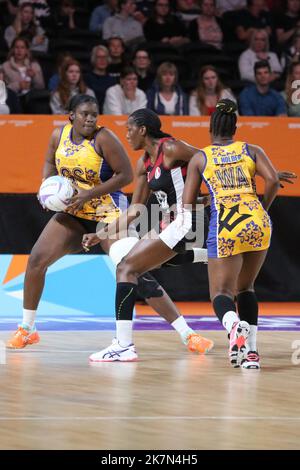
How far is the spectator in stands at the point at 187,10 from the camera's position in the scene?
15039 millimetres

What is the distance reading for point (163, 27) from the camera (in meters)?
14.4

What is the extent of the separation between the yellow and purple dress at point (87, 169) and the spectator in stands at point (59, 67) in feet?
13.0

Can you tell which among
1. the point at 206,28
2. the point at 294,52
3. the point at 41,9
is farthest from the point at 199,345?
the point at 206,28

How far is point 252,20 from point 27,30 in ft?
10.8

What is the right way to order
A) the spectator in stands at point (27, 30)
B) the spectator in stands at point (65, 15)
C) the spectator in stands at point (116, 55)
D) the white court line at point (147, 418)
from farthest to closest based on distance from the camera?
the spectator in stands at point (65, 15), the spectator in stands at point (27, 30), the spectator in stands at point (116, 55), the white court line at point (147, 418)

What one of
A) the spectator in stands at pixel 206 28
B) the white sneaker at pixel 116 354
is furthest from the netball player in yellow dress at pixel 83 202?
the spectator in stands at pixel 206 28

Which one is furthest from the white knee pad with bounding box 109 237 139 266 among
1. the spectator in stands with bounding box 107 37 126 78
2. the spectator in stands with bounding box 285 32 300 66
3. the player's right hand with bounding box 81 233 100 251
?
the spectator in stands with bounding box 285 32 300 66

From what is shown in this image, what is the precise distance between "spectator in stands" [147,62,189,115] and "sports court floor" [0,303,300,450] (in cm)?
351

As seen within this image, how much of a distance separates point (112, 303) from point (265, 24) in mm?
6111

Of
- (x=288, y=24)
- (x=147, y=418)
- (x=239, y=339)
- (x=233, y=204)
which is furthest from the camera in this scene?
(x=288, y=24)

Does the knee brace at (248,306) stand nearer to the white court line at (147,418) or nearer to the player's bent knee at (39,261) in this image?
the player's bent knee at (39,261)

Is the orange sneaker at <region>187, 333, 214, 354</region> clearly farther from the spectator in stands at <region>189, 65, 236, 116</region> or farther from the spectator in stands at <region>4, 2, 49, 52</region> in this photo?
the spectator in stands at <region>4, 2, 49, 52</region>

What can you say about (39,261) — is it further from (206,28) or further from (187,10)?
(187,10)

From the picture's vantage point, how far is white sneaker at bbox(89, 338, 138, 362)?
741 cm
